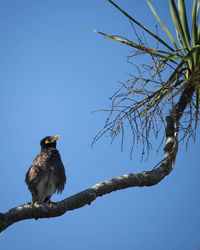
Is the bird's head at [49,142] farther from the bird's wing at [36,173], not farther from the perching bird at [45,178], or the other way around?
the bird's wing at [36,173]

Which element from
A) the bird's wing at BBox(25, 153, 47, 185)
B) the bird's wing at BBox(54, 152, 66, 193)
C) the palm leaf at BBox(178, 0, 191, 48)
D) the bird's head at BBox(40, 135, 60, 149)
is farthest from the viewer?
the bird's head at BBox(40, 135, 60, 149)

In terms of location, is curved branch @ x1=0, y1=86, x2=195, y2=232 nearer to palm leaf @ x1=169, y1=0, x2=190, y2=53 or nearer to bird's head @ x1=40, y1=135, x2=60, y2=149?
palm leaf @ x1=169, y1=0, x2=190, y2=53

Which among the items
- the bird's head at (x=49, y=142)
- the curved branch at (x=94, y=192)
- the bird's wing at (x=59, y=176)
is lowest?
the curved branch at (x=94, y=192)

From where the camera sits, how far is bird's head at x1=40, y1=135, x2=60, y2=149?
5.62 metres

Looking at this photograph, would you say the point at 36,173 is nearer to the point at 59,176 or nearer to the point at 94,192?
the point at 59,176

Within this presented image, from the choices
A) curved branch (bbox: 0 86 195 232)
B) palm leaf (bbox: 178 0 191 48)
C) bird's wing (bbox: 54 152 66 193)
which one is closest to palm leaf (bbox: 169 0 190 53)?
palm leaf (bbox: 178 0 191 48)

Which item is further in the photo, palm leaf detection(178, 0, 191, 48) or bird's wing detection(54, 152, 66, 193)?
bird's wing detection(54, 152, 66, 193)

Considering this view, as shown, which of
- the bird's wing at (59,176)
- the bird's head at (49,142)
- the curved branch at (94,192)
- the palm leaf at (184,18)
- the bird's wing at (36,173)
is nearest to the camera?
the curved branch at (94,192)

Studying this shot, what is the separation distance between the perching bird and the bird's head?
48 cm

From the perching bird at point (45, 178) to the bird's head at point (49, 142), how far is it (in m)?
0.48

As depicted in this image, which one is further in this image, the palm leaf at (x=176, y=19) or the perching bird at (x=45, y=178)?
the perching bird at (x=45, y=178)

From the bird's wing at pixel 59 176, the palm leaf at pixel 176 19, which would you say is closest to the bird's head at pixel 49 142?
the bird's wing at pixel 59 176

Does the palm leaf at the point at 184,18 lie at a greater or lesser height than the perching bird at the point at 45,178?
greater

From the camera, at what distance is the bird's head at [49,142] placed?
5.62m
